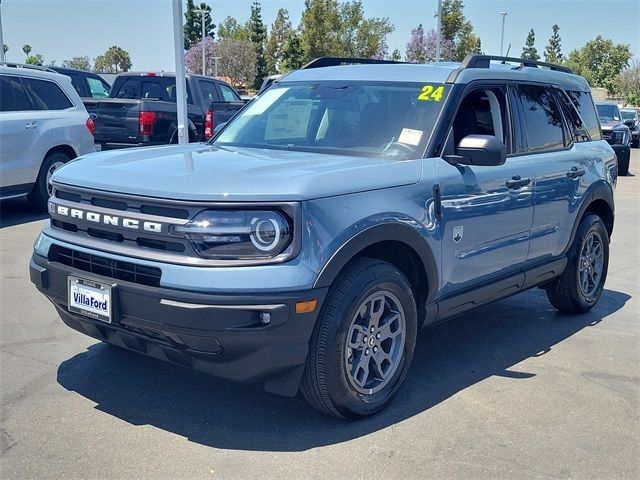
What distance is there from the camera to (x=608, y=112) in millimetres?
21781

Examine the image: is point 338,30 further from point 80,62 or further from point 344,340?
point 80,62

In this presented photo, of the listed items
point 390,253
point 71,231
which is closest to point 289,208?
point 390,253

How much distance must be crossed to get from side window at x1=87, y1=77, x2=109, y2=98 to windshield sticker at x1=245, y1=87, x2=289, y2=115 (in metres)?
12.4

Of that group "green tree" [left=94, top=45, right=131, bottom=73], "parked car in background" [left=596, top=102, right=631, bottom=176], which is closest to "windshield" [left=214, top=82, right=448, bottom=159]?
"parked car in background" [left=596, top=102, right=631, bottom=176]

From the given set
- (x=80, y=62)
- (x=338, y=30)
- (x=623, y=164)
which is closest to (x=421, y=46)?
(x=338, y=30)

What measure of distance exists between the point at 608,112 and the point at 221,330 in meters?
21.1

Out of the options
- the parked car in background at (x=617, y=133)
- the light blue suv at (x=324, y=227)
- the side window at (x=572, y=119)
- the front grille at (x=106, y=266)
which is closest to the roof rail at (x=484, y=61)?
the light blue suv at (x=324, y=227)

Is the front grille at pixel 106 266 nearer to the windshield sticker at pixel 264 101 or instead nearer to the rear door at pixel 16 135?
the windshield sticker at pixel 264 101

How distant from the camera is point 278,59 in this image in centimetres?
6438

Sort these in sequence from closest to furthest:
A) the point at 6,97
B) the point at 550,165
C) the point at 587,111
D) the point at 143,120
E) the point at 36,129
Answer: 1. the point at 550,165
2. the point at 587,111
3. the point at 6,97
4. the point at 36,129
5. the point at 143,120

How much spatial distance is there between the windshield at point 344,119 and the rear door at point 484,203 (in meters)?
0.23

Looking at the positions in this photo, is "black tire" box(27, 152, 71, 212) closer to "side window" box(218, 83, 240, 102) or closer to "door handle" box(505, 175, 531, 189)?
"side window" box(218, 83, 240, 102)

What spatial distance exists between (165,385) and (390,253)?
4.98ft

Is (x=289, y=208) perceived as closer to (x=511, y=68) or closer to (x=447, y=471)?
(x=447, y=471)
